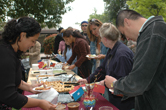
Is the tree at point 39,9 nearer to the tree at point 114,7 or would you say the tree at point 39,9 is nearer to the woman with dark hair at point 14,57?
the woman with dark hair at point 14,57

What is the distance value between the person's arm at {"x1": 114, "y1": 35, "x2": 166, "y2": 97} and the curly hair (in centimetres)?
94

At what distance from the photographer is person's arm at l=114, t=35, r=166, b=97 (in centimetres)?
112

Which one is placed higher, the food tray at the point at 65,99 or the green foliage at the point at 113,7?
the green foliage at the point at 113,7

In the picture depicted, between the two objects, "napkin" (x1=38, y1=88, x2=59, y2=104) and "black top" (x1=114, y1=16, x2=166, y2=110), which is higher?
"black top" (x1=114, y1=16, x2=166, y2=110)

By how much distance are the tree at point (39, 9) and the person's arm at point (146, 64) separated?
403 inches

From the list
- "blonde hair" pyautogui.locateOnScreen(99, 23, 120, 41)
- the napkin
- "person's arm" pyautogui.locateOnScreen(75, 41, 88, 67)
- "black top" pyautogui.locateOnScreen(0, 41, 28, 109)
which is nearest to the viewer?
"black top" pyautogui.locateOnScreen(0, 41, 28, 109)

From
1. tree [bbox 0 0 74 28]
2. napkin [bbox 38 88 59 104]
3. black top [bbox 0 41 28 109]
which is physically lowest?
napkin [bbox 38 88 59 104]

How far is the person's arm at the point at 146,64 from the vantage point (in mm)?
1123

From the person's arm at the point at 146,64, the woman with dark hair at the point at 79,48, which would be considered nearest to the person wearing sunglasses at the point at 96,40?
the woman with dark hair at the point at 79,48

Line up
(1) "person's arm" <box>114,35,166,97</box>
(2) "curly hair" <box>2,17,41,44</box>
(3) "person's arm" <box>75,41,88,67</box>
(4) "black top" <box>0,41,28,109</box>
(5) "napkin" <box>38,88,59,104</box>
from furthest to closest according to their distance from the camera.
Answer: (3) "person's arm" <box>75,41,88,67</box>
(5) "napkin" <box>38,88,59,104</box>
(2) "curly hair" <box>2,17,41,44</box>
(4) "black top" <box>0,41,28,109</box>
(1) "person's arm" <box>114,35,166,97</box>

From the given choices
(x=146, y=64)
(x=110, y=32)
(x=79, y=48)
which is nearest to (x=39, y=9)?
(x=79, y=48)

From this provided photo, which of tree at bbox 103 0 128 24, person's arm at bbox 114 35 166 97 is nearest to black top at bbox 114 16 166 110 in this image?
person's arm at bbox 114 35 166 97

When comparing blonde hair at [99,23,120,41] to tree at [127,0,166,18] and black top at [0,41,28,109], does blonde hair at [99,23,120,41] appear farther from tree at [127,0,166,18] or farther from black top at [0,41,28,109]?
tree at [127,0,166,18]

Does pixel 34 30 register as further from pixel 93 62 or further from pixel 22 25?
pixel 93 62
